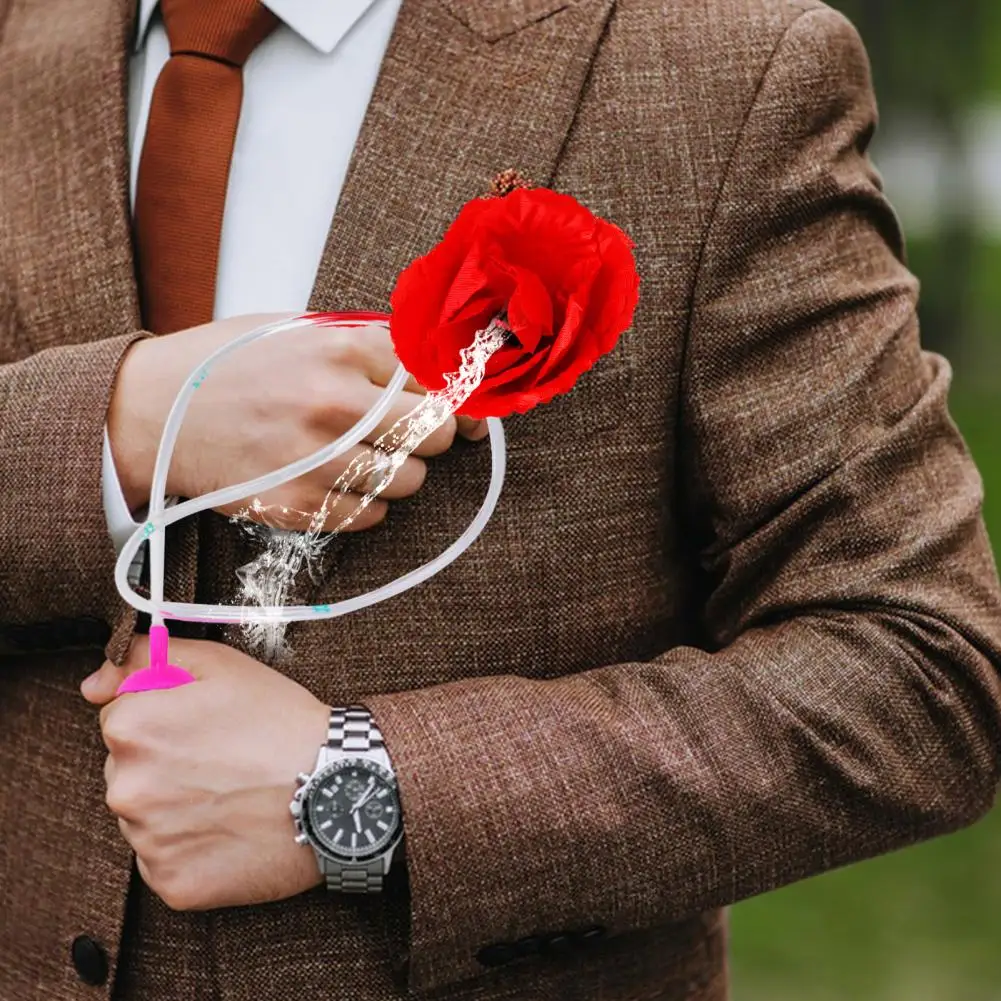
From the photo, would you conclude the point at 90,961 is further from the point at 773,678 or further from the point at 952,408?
the point at 952,408

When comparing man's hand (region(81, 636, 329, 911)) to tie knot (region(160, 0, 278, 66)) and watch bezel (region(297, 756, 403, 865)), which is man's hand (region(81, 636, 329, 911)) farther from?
tie knot (region(160, 0, 278, 66))

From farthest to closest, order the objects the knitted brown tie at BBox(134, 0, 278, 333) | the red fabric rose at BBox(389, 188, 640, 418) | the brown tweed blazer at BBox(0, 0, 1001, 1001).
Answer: the knitted brown tie at BBox(134, 0, 278, 333)
the brown tweed blazer at BBox(0, 0, 1001, 1001)
the red fabric rose at BBox(389, 188, 640, 418)

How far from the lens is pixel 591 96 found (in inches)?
59.1

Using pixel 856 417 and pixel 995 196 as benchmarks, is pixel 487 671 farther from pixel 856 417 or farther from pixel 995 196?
pixel 995 196

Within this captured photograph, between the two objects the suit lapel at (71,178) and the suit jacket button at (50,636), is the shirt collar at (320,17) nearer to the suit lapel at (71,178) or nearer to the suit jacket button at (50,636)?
the suit lapel at (71,178)

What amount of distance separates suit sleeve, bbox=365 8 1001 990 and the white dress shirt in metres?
0.41

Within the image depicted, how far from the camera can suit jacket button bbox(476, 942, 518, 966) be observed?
1403mm

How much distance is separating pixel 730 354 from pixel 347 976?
75cm

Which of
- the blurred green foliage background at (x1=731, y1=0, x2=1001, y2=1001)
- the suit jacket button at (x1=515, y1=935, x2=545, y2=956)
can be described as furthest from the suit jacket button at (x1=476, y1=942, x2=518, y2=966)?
the blurred green foliage background at (x1=731, y1=0, x2=1001, y2=1001)

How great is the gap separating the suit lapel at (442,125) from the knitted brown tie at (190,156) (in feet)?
0.48

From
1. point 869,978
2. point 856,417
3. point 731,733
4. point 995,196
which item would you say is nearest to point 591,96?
point 856,417

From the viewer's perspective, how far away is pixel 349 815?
4.41 ft

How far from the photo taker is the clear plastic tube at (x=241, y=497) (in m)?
1.30

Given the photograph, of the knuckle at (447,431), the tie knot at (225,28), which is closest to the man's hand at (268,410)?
the knuckle at (447,431)
